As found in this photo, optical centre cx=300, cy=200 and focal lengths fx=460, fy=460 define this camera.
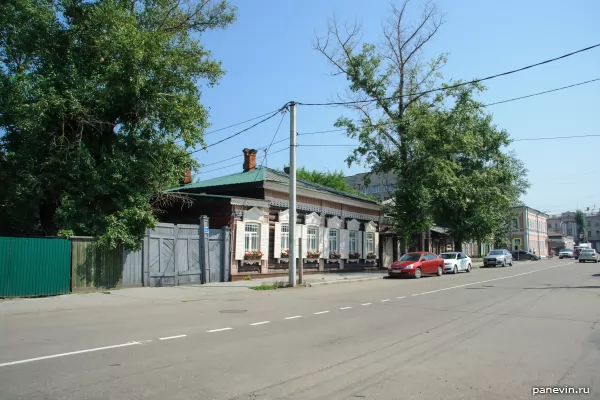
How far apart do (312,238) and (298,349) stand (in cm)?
2064

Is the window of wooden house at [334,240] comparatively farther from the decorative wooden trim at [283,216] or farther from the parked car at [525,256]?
the parked car at [525,256]

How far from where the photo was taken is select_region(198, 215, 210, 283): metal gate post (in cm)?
2089

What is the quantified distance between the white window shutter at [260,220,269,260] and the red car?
7.42 metres

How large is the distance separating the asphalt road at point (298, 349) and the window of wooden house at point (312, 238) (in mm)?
13749

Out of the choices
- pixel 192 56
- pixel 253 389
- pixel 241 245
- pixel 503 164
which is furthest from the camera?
pixel 503 164

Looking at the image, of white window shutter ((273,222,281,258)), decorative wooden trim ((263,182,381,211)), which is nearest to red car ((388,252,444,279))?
decorative wooden trim ((263,182,381,211))

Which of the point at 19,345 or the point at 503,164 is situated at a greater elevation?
the point at 503,164

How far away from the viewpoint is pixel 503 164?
139ft

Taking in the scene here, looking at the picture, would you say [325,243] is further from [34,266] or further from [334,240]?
[34,266]

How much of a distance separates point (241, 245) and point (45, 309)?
1095 centimetres

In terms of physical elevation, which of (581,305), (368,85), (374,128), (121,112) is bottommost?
(581,305)

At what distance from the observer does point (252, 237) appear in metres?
24.0

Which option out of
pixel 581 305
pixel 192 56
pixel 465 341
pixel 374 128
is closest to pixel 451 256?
pixel 374 128

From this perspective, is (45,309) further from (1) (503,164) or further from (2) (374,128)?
(1) (503,164)
